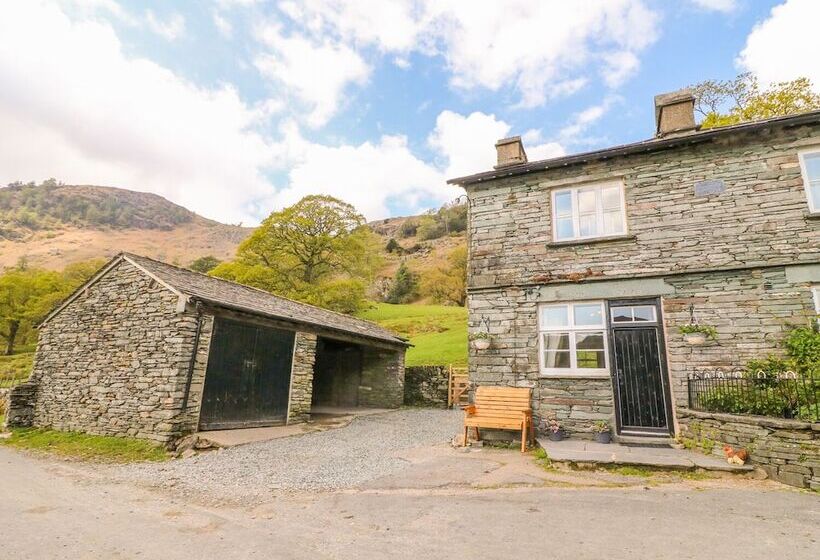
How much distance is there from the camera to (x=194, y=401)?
31.5ft

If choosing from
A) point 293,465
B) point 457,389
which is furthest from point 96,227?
point 293,465

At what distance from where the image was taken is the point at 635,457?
6582 mm

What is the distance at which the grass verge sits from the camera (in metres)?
8.59

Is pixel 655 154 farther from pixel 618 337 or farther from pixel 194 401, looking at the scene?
pixel 194 401

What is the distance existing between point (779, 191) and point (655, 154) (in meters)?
2.37

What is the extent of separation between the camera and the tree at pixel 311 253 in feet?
84.8

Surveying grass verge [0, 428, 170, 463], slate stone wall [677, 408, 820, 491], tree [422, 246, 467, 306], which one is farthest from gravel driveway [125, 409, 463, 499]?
tree [422, 246, 467, 306]

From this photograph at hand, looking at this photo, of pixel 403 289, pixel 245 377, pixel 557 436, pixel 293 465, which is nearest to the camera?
pixel 293 465

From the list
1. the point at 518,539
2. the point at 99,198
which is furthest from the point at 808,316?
the point at 99,198

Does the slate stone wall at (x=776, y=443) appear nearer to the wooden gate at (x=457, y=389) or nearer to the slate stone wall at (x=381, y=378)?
the wooden gate at (x=457, y=389)

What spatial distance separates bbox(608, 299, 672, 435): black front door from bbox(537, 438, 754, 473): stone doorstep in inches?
29.3

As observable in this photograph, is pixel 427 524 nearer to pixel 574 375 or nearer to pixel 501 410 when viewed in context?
pixel 501 410

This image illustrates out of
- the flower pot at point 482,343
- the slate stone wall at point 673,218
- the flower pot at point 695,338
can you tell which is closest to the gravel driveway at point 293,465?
the flower pot at point 482,343

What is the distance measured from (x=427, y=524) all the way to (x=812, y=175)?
985cm
